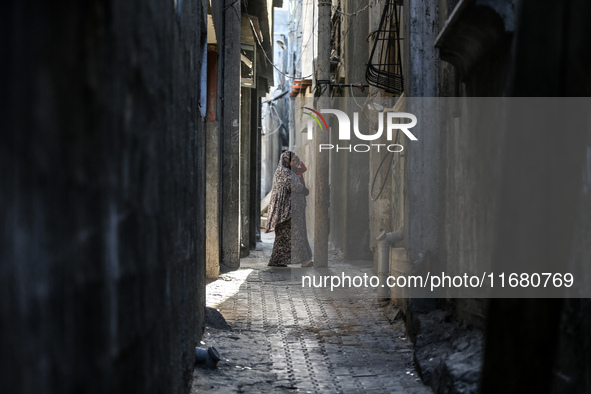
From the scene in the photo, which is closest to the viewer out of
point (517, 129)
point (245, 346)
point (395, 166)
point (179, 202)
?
point (517, 129)

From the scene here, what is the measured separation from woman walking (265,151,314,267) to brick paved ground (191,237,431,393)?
7.76 ft

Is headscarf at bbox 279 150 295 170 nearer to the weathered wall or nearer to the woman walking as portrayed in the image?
the woman walking

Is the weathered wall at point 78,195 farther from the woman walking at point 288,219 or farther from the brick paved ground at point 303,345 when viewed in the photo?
the woman walking at point 288,219

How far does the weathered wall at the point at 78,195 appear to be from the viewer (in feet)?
3.75

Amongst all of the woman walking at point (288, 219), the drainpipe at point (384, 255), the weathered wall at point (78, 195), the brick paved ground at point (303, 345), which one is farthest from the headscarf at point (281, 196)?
the weathered wall at point (78, 195)

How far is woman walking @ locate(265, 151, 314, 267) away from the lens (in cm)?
1073

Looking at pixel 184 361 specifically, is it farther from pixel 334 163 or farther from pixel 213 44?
pixel 334 163

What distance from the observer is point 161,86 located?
2.29 m

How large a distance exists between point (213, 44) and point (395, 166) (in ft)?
9.76

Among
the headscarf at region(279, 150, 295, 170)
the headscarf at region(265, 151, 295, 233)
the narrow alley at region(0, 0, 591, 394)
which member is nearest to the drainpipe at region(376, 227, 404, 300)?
the narrow alley at region(0, 0, 591, 394)

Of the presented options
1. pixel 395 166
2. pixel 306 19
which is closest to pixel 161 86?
pixel 395 166

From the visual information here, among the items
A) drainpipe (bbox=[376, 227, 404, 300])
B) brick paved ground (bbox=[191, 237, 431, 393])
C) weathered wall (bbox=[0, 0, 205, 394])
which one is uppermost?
weathered wall (bbox=[0, 0, 205, 394])

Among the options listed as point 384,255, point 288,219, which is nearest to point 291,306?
point 384,255

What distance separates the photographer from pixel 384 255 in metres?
6.96
